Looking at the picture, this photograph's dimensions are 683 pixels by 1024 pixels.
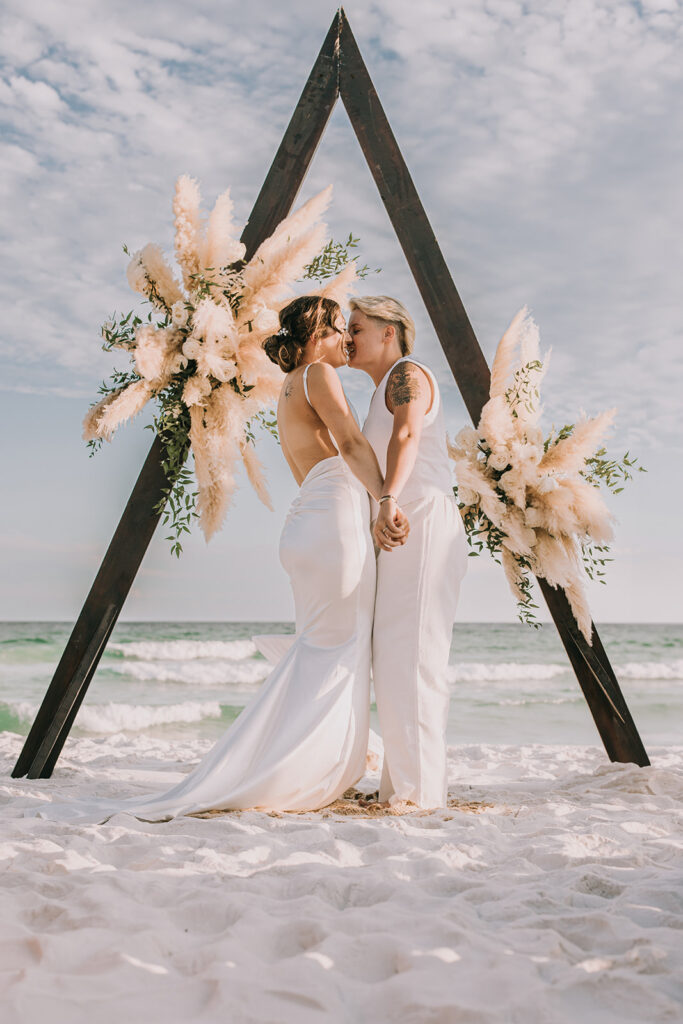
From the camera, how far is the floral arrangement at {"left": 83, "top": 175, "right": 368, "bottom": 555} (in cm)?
383

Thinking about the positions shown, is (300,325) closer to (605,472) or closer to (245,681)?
(605,472)

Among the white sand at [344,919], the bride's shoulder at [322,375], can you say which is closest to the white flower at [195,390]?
the bride's shoulder at [322,375]

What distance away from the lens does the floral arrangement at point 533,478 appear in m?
3.93

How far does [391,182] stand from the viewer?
4285 millimetres

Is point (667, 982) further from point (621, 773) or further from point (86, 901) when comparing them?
point (621, 773)

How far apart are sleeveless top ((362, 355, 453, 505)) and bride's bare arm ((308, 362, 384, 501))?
10cm

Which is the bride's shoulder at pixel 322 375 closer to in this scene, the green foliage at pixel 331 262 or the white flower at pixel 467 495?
the green foliage at pixel 331 262

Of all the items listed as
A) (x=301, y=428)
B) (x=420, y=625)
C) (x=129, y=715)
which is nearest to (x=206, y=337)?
(x=301, y=428)

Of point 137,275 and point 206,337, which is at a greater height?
point 137,275

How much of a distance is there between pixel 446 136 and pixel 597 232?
3.11 meters

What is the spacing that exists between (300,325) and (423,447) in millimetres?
870

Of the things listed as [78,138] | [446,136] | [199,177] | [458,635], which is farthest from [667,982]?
[458,635]

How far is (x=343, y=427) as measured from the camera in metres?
3.48

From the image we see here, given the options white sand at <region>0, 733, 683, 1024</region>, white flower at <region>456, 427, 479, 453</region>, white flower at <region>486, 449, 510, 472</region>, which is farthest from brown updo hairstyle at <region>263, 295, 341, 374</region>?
white sand at <region>0, 733, 683, 1024</region>
